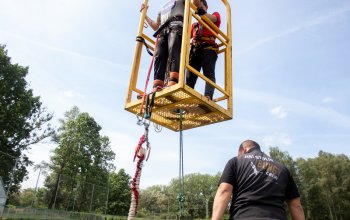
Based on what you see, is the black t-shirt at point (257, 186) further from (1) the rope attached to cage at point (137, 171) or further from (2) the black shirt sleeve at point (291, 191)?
(1) the rope attached to cage at point (137, 171)

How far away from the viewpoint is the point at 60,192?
22266 mm

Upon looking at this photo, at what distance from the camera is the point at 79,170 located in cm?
4266

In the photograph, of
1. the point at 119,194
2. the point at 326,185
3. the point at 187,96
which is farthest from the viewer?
the point at 119,194

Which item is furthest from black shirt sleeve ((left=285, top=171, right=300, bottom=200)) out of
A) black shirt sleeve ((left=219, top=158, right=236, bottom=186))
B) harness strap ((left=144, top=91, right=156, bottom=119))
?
harness strap ((left=144, top=91, right=156, bottom=119))

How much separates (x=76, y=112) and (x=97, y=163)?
8.89 metres

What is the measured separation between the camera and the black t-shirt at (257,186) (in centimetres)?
281

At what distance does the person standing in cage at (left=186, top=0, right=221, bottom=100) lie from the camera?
5.23m

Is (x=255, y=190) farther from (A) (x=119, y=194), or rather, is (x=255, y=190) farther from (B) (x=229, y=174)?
(A) (x=119, y=194)

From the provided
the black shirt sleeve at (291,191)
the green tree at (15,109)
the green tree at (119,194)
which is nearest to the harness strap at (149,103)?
the black shirt sleeve at (291,191)

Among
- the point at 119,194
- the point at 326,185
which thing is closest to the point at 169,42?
the point at 326,185

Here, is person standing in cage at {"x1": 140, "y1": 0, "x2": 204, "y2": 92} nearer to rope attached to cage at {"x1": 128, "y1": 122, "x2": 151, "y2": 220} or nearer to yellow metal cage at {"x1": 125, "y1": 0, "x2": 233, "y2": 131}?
yellow metal cage at {"x1": 125, "y1": 0, "x2": 233, "y2": 131}

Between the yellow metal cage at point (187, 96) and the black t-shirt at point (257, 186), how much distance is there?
153cm

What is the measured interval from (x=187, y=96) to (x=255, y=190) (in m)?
1.94

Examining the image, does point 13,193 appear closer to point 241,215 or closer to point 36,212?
point 36,212
